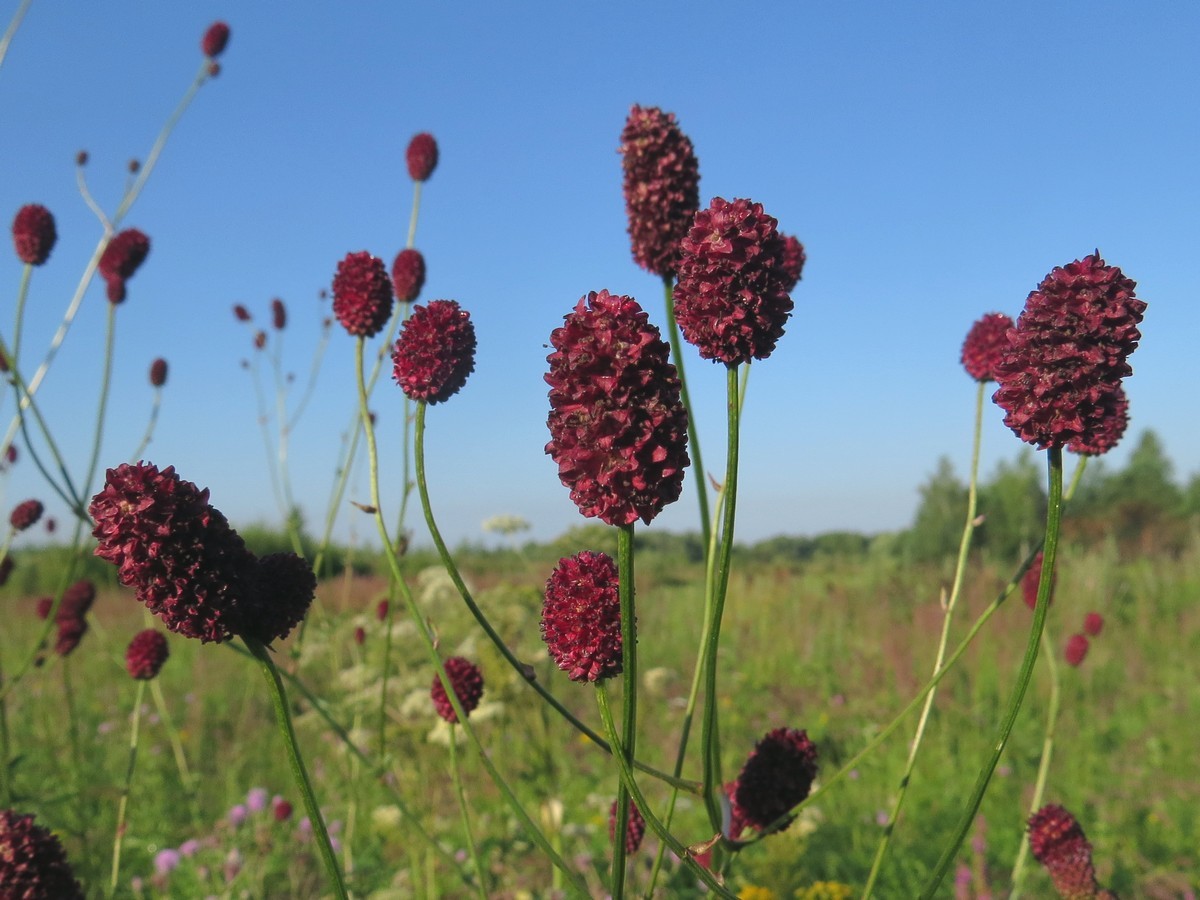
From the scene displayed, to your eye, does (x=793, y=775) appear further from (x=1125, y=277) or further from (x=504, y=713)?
(x=504, y=713)

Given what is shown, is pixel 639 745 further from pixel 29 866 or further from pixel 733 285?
pixel 733 285

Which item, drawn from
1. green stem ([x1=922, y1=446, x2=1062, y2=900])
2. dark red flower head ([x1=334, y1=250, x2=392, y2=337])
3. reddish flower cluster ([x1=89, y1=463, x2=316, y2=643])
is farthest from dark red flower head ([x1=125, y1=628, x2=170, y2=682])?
green stem ([x1=922, y1=446, x2=1062, y2=900])

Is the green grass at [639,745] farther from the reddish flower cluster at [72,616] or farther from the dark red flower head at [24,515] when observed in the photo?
the dark red flower head at [24,515]

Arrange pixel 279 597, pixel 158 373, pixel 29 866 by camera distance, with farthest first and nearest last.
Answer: pixel 158 373
pixel 29 866
pixel 279 597

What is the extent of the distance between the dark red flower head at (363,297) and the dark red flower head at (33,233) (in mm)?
1949

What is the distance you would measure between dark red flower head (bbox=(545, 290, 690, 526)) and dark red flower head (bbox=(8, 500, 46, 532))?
3547mm

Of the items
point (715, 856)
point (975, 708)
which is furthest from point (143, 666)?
point (975, 708)

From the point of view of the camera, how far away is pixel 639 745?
6207 millimetres

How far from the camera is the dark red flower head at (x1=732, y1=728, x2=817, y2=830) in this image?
6.02 feet

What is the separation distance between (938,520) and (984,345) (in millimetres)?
16258

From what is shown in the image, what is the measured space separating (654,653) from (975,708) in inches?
128

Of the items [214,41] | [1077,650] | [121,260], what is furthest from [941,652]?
[214,41]

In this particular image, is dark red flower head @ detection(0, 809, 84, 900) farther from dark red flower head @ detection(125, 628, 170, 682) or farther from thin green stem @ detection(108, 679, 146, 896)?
dark red flower head @ detection(125, 628, 170, 682)

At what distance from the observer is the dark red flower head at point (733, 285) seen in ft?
4.50
